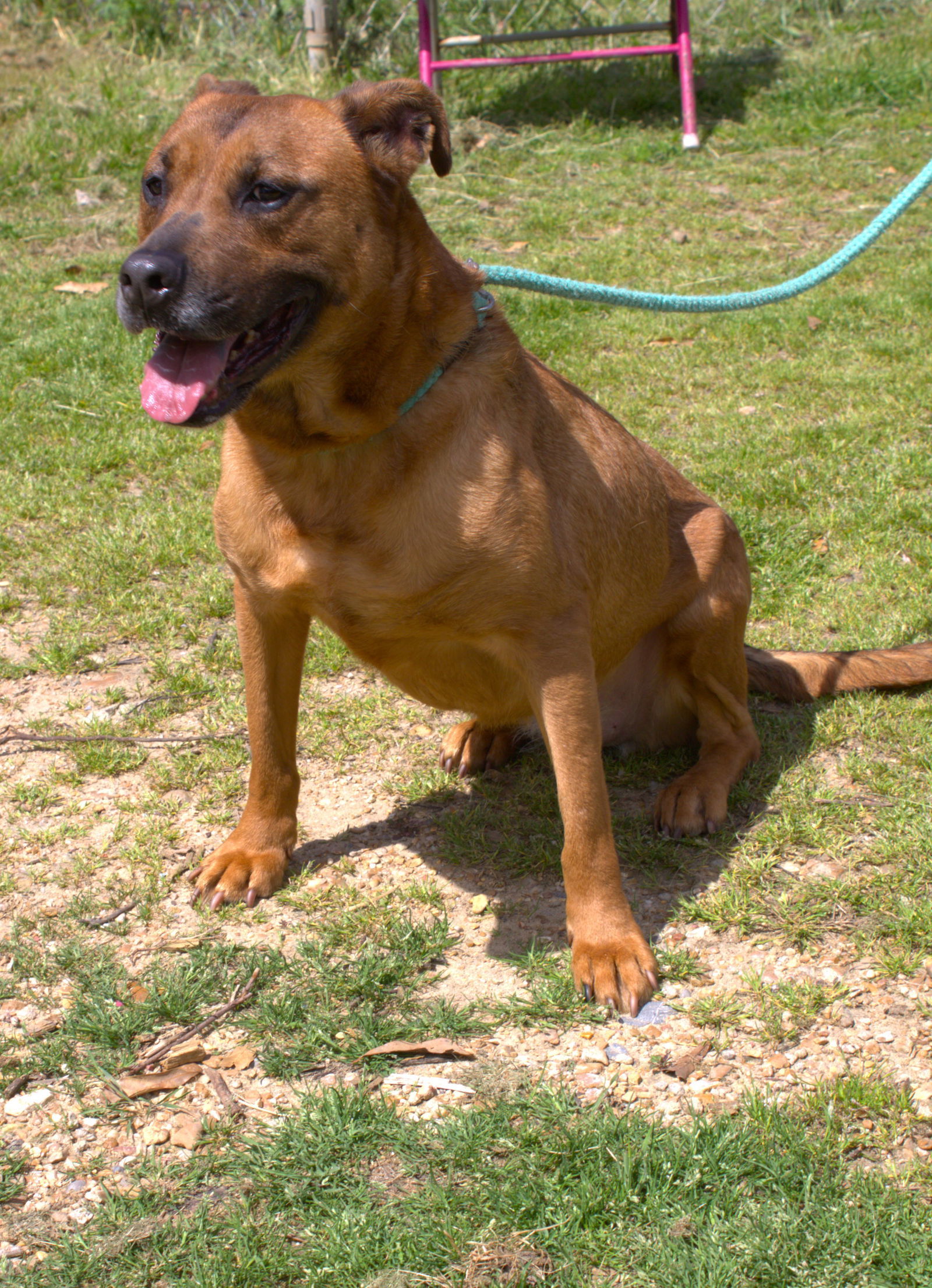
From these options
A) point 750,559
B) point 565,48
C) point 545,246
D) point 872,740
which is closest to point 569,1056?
point 872,740

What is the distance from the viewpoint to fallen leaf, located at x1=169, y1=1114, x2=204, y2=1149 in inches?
96.3

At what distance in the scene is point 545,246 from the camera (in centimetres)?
848

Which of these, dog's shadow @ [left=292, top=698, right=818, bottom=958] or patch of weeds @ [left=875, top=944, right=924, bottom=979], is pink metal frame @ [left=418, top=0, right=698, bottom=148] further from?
patch of weeds @ [left=875, top=944, right=924, bottom=979]

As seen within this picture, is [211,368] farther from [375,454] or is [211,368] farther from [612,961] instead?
[612,961]

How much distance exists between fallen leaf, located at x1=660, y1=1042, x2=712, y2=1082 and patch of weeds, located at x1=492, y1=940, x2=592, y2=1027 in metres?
0.24

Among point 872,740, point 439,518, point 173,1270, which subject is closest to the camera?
point 173,1270

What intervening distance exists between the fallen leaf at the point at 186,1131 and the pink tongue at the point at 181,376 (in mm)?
1513

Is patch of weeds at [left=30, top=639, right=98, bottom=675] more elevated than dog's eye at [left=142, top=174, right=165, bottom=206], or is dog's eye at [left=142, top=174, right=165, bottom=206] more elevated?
dog's eye at [left=142, top=174, right=165, bottom=206]

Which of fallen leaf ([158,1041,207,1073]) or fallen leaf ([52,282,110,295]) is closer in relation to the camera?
fallen leaf ([158,1041,207,1073])

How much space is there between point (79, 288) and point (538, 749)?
5.71 metres

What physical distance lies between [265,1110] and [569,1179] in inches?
27.4

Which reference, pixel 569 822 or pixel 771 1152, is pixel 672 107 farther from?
pixel 771 1152

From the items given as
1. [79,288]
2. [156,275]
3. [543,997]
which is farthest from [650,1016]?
[79,288]

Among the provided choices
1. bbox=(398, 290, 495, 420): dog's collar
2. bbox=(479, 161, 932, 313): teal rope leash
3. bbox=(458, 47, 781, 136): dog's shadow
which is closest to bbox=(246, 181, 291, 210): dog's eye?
bbox=(398, 290, 495, 420): dog's collar
